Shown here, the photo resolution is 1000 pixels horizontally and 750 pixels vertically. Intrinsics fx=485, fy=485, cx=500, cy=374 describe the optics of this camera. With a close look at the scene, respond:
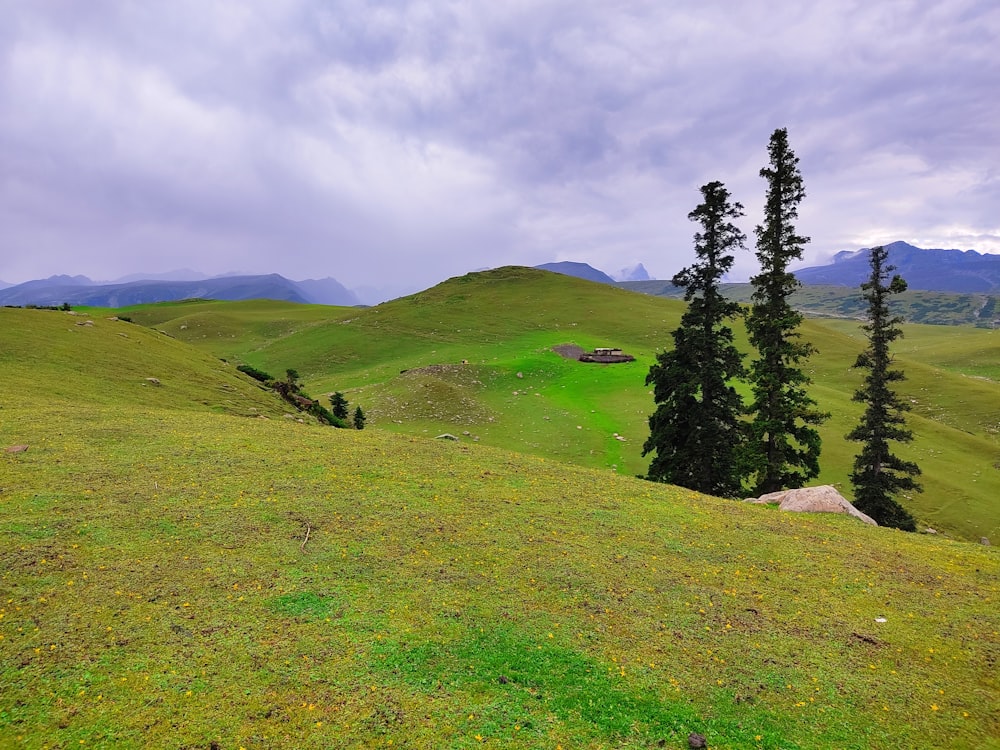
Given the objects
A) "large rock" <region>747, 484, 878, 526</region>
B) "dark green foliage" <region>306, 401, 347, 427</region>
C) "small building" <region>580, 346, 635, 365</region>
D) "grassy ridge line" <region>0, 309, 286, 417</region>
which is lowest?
"large rock" <region>747, 484, 878, 526</region>

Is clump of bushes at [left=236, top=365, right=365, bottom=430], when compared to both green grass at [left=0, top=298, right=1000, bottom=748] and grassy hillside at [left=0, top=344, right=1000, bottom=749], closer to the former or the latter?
green grass at [left=0, top=298, right=1000, bottom=748]

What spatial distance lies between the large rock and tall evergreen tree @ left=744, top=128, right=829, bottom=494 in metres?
5.96

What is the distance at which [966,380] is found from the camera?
208 feet

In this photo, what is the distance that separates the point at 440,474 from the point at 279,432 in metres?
9.17

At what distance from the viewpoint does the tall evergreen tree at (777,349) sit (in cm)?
2597

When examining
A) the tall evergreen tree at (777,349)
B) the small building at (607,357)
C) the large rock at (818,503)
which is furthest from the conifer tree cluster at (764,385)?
the small building at (607,357)

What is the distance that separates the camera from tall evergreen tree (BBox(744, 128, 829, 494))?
2597 centimetres

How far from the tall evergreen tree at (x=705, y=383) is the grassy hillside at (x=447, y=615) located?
1149 cm

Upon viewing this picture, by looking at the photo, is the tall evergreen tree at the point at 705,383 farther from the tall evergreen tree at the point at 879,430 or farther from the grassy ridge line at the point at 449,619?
the grassy ridge line at the point at 449,619

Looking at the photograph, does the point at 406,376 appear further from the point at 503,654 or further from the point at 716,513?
the point at 503,654

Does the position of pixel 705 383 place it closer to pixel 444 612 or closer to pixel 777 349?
pixel 777 349

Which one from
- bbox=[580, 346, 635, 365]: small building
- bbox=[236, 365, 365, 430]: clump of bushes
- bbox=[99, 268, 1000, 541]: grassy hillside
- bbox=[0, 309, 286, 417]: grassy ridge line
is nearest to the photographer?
bbox=[0, 309, 286, 417]: grassy ridge line

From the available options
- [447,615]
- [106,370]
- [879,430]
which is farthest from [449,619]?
[106,370]

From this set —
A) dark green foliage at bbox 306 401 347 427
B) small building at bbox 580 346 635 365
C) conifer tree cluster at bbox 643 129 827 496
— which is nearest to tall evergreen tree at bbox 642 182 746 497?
conifer tree cluster at bbox 643 129 827 496
